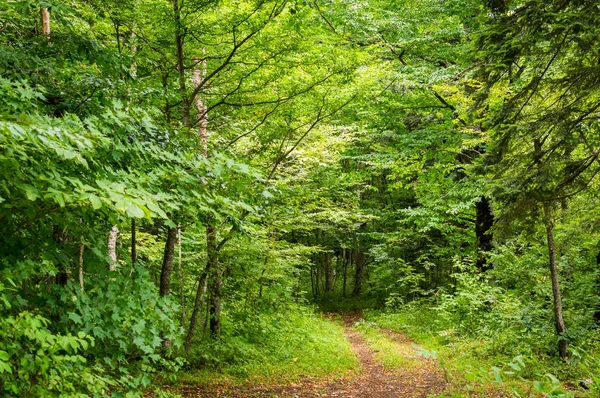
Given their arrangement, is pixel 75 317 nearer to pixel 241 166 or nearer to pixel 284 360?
pixel 241 166

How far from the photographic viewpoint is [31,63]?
3.81m

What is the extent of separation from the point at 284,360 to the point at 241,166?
6.85 m

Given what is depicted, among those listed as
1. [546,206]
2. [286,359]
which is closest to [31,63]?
[546,206]

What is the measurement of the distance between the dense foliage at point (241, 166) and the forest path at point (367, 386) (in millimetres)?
698

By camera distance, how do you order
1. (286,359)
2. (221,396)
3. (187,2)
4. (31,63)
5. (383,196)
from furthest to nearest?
(383,196), (286,359), (221,396), (187,2), (31,63)

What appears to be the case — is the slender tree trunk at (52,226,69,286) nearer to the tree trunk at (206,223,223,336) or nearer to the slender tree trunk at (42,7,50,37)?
the slender tree trunk at (42,7,50,37)

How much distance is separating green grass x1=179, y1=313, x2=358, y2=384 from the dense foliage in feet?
0.27

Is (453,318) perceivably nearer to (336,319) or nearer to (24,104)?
(336,319)

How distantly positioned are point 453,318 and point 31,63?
11716mm

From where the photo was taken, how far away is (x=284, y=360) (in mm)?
9305

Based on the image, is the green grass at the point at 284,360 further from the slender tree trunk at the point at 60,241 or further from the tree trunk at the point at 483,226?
the tree trunk at the point at 483,226

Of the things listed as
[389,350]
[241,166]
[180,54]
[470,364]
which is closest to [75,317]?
[241,166]

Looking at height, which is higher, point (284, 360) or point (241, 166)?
point (241, 166)

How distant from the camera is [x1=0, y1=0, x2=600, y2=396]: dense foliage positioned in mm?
3170
